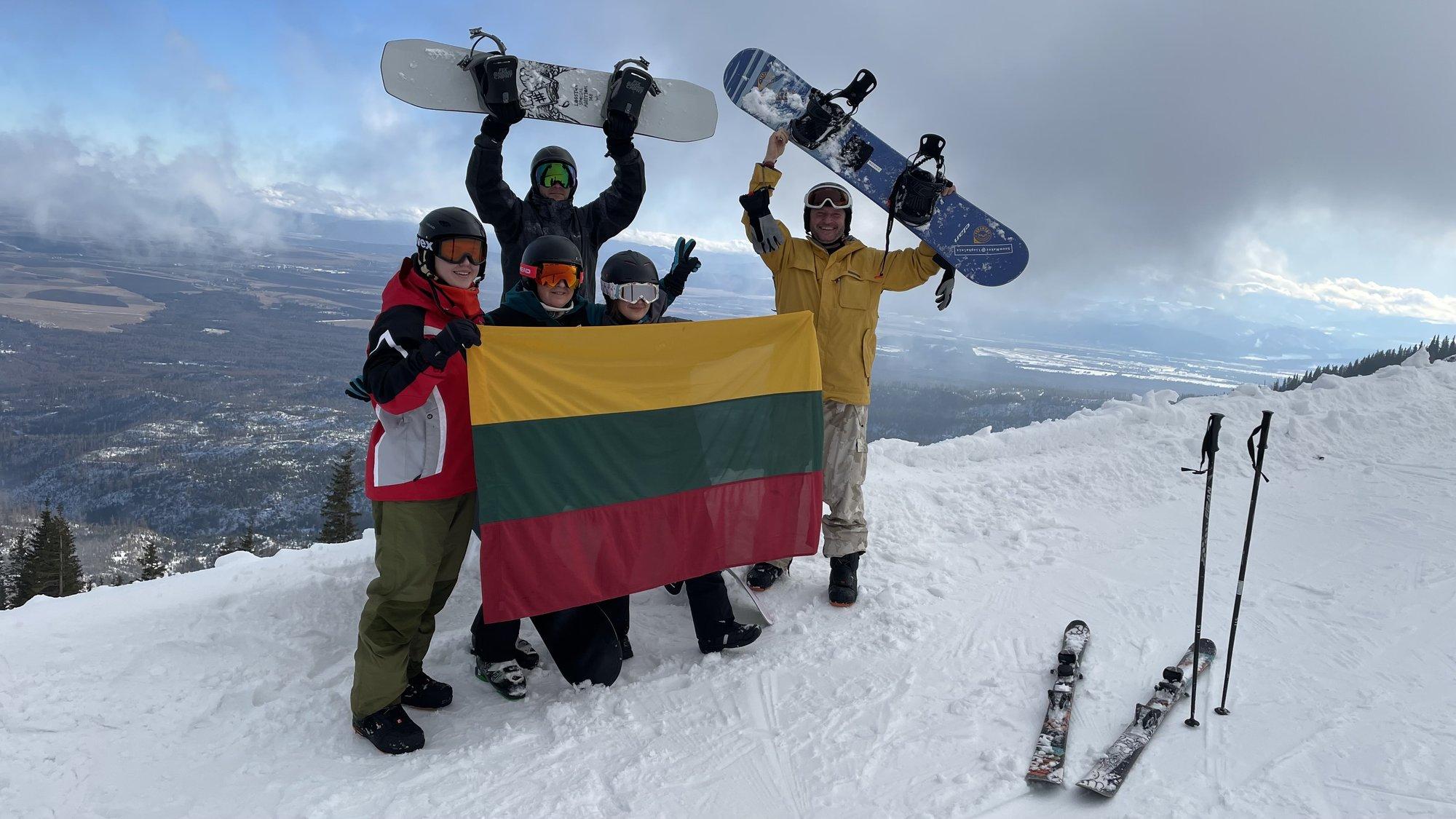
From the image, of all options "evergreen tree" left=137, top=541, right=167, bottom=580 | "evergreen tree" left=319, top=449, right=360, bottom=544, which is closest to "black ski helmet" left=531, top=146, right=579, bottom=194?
"evergreen tree" left=319, top=449, right=360, bottom=544

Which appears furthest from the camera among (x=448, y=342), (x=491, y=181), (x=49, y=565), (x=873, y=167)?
(x=49, y=565)

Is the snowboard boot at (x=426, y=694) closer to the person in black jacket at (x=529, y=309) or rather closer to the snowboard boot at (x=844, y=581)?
the person in black jacket at (x=529, y=309)

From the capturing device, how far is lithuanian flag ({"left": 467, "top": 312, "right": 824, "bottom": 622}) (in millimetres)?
4094

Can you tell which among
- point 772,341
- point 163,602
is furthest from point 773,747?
point 163,602

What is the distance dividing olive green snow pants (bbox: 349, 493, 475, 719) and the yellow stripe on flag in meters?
0.62

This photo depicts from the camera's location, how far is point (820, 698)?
4340 mm

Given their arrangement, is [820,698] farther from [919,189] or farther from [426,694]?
[919,189]

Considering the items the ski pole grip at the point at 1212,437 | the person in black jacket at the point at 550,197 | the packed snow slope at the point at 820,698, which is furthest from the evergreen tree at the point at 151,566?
the ski pole grip at the point at 1212,437

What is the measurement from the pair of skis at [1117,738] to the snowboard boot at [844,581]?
1567mm

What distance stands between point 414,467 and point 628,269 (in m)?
1.85

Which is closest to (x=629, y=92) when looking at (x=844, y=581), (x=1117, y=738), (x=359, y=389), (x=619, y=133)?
(x=619, y=133)

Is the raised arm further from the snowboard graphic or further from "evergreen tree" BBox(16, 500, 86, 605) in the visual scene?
"evergreen tree" BBox(16, 500, 86, 605)

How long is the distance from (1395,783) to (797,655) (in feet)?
10.2

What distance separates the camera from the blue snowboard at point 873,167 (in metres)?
5.98
